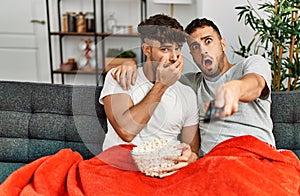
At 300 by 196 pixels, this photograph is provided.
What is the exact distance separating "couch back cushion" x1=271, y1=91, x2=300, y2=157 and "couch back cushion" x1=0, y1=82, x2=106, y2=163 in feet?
2.72

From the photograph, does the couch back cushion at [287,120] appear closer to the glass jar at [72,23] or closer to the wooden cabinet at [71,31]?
the wooden cabinet at [71,31]

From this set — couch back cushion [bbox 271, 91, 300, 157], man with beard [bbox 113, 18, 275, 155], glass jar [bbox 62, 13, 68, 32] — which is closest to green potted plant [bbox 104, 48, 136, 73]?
man with beard [bbox 113, 18, 275, 155]

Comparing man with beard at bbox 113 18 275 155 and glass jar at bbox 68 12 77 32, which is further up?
glass jar at bbox 68 12 77 32

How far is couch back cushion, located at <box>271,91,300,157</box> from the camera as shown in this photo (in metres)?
1.94

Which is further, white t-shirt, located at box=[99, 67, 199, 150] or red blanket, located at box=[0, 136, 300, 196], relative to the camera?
white t-shirt, located at box=[99, 67, 199, 150]

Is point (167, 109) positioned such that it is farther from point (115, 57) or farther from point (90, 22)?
point (90, 22)

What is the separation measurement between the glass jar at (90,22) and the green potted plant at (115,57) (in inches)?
91.9

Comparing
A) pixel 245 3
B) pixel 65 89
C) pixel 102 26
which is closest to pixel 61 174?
pixel 65 89

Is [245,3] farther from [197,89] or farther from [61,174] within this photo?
[61,174]

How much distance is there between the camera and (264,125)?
1811mm

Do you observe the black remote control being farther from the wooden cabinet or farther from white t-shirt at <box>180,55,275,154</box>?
the wooden cabinet

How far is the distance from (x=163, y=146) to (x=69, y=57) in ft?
9.22

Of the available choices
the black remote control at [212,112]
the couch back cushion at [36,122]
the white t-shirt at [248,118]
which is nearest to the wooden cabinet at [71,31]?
the couch back cushion at [36,122]

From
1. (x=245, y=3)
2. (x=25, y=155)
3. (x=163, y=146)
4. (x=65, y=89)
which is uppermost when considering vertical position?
(x=245, y=3)
